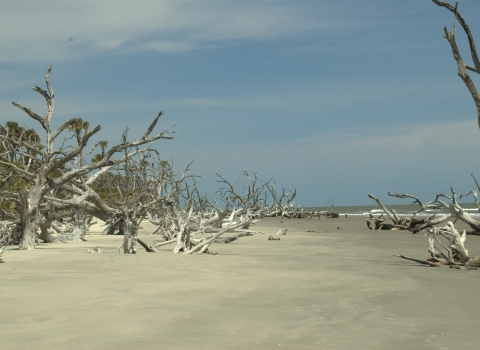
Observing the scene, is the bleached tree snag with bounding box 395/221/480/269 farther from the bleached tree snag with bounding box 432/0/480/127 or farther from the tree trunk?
the tree trunk

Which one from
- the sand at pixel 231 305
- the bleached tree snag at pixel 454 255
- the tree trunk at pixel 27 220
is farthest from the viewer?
the tree trunk at pixel 27 220

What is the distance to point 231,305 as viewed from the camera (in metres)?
6.60

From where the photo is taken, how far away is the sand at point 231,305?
5.04m

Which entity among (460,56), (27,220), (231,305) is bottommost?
(231,305)

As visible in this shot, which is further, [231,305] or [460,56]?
[460,56]

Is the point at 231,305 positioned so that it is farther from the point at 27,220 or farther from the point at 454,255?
the point at 27,220

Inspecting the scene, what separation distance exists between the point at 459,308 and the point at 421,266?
4.22m

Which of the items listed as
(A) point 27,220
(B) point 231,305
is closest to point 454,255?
(B) point 231,305

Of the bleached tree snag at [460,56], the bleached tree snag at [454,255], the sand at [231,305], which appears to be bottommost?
the sand at [231,305]

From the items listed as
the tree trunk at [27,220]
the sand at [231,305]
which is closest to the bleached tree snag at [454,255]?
the sand at [231,305]

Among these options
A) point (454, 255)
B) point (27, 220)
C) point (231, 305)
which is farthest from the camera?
point (27, 220)

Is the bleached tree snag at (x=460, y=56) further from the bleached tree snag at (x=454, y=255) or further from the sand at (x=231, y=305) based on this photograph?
the sand at (x=231, y=305)

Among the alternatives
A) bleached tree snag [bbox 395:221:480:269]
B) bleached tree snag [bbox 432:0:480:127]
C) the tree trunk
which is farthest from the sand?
bleached tree snag [bbox 432:0:480:127]

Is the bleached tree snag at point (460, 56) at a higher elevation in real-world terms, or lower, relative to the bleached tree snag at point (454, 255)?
higher
